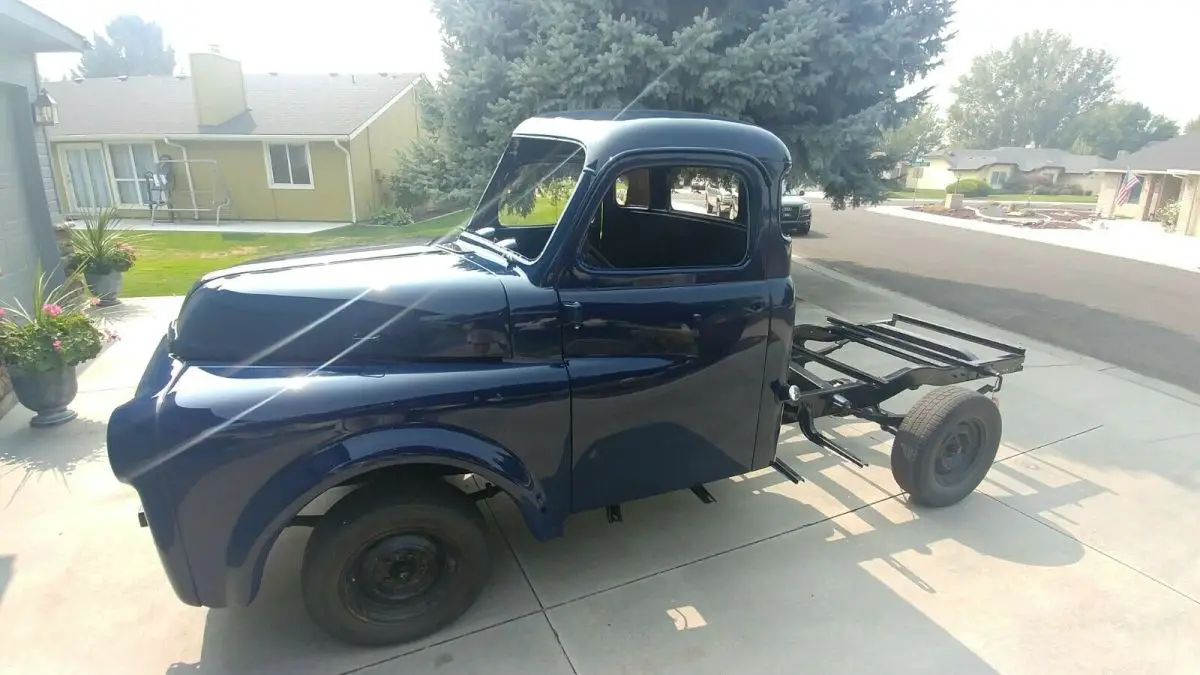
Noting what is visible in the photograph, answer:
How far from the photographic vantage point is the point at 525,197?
386 centimetres

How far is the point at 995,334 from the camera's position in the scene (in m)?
8.25

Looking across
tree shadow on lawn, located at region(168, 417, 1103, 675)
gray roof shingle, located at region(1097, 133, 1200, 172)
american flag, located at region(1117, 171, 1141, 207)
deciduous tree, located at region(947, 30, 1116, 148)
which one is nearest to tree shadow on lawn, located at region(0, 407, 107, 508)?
tree shadow on lawn, located at region(168, 417, 1103, 675)

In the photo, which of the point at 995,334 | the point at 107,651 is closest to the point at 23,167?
the point at 107,651

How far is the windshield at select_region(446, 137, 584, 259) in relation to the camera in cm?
350

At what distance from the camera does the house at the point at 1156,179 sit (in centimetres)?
2592

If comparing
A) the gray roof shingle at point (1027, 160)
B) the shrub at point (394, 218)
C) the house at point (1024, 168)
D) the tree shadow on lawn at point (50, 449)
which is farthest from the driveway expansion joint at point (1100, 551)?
the gray roof shingle at point (1027, 160)

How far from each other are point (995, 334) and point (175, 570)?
8795mm

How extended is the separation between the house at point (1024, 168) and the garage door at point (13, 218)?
5807 centimetres

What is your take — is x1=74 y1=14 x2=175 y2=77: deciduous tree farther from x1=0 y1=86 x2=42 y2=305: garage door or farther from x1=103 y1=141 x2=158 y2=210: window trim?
x1=0 y1=86 x2=42 y2=305: garage door

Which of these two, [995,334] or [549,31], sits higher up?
[549,31]

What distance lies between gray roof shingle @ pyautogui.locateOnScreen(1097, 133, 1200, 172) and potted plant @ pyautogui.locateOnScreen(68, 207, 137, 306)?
34.1 metres

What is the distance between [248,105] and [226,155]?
2.54 m

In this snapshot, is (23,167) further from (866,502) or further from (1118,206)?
(1118,206)

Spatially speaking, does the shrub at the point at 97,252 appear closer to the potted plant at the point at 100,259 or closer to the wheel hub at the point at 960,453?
the potted plant at the point at 100,259
